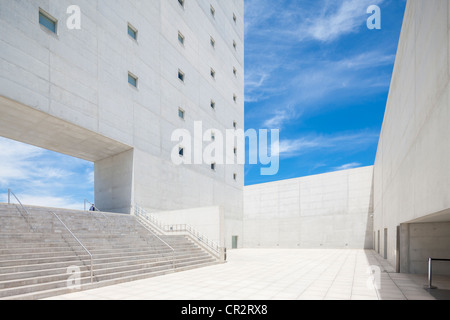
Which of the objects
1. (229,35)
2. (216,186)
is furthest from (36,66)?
(229,35)

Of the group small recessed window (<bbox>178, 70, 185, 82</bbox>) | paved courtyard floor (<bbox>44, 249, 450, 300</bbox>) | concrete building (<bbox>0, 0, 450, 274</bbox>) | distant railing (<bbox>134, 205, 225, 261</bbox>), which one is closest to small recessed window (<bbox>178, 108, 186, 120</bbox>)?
concrete building (<bbox>0, 0, 450, 274</bbox>)

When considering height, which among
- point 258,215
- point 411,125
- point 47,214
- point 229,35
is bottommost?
point 258,215

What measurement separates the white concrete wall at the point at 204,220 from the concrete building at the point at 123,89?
2.93 metres

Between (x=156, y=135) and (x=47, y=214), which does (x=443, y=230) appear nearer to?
(x=47, y=214)

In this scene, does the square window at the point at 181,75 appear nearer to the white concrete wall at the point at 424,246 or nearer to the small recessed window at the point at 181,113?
the small recessed window at the point at 181,113

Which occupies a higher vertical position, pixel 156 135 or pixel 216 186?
pixel 156 135

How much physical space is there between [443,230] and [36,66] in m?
18.0

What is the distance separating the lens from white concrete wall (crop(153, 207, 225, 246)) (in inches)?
628

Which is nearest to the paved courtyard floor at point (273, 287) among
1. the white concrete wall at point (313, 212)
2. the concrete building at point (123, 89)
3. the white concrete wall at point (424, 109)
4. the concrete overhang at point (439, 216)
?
the concrete overhang at point (439, 216)

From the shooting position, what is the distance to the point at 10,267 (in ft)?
24.4

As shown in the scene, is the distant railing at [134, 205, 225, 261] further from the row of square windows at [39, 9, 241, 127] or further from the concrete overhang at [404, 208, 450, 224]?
the concrete overhang at [404, 208, 450, 224]

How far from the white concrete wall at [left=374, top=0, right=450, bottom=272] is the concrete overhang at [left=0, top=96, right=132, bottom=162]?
14818 millimetres

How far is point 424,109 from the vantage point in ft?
21.6
